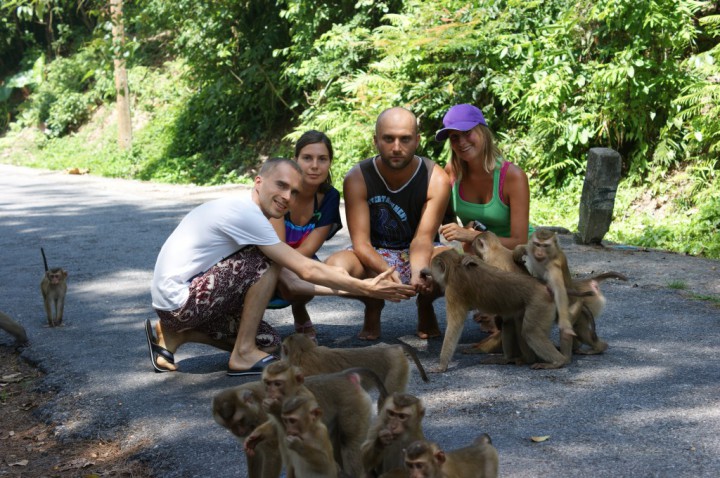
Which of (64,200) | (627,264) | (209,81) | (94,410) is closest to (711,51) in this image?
(627,264)

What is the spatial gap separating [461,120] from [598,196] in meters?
4.25

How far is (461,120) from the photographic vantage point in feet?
20.4

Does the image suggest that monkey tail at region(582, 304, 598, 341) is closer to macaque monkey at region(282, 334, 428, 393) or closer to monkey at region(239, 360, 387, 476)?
macaque monkey at region(282, 334, 428, 393)

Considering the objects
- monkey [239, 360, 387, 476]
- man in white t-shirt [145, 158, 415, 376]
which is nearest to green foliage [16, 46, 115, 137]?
man in white t-shirt [145, 158, 415, 376]

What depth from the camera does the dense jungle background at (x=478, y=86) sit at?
11.6 metres

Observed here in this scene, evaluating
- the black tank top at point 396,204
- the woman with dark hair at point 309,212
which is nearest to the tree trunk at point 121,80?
the woman with dark hair at point 309,212

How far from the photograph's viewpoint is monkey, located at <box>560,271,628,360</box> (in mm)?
5559

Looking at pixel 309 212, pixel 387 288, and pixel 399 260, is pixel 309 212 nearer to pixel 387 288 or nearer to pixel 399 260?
pixel 399 260

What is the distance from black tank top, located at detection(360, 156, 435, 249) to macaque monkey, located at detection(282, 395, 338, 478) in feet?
9.21

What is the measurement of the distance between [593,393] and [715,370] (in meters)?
0.95

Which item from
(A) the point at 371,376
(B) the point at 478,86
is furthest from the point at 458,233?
(B) the point at 478,86

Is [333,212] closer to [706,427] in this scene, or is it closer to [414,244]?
[414,244]

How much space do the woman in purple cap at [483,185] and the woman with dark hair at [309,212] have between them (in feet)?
2.82

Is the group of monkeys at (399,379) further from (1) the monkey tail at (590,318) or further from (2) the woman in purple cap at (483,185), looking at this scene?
(2) the woman in purple cap at (483,185)
